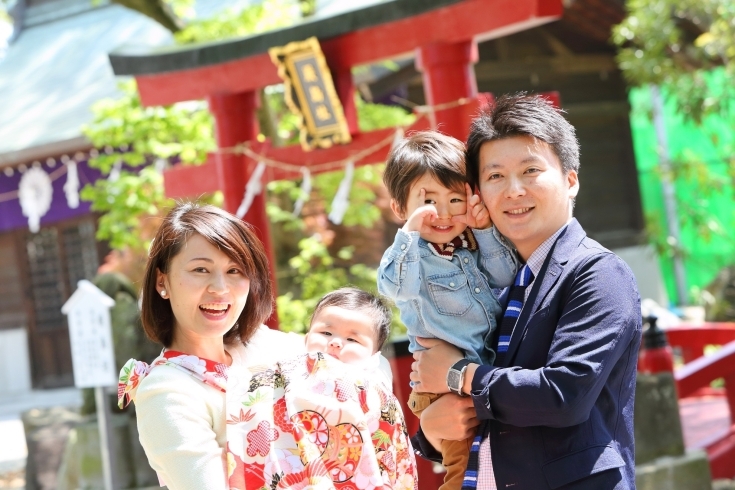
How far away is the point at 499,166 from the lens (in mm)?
2117

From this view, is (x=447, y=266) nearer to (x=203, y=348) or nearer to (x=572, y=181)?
(x=572, y=181)

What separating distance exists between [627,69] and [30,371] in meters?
9.71

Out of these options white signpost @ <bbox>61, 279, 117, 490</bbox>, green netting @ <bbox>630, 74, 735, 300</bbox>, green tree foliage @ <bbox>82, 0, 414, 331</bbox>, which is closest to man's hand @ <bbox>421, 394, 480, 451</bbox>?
white signpost @ <bbox>61, 279, 117, 490</bbox>

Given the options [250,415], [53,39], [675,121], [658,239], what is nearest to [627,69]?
[658,239]

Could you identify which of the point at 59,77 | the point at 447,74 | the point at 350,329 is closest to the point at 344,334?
the point at 350,329

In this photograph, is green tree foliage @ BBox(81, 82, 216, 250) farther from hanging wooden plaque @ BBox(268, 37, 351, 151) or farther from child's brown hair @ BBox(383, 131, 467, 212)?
child's brown hair @ BBox(383, 131, 467, 212)

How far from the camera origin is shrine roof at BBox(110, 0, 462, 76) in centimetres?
526

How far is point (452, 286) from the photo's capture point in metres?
2.24

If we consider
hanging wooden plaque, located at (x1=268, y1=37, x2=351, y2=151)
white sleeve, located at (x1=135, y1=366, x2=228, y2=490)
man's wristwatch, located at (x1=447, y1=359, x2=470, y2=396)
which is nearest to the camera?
white sleeve, located at (x1=135, y1=366, x2=228, y2=490)

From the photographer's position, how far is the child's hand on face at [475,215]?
2.24 metres

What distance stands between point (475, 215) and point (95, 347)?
156 inches

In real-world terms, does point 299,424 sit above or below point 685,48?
Result: below

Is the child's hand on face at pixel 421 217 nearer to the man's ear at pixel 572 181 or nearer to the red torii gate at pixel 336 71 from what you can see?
the man's ear at pixel 572 181

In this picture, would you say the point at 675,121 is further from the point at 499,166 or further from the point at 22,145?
the point at 499,166
